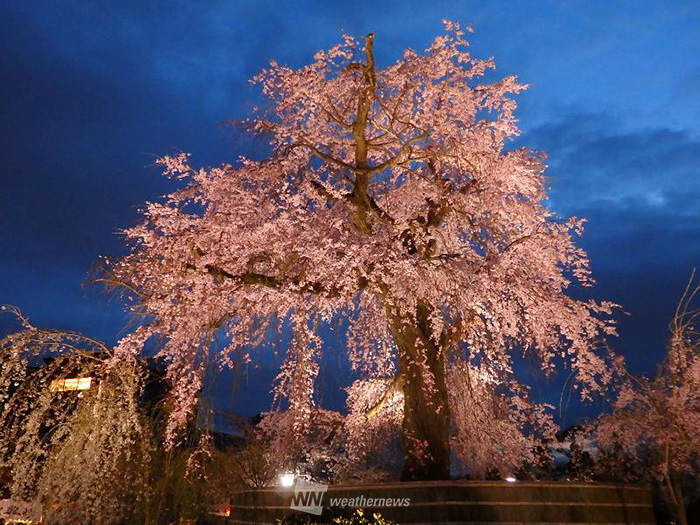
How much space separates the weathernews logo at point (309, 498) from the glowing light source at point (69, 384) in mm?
4097

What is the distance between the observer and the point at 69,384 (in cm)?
1070

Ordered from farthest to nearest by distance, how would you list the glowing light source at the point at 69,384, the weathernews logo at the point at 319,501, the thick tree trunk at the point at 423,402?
the thick tree trunk at the point at 423,402, the glowing light source at the point at 69,384, the weathernews logo at the point at 319,501

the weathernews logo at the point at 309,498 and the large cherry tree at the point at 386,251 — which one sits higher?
the large cherry tree at the point at 386,251

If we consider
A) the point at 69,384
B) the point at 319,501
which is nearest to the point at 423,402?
the point at 319,501

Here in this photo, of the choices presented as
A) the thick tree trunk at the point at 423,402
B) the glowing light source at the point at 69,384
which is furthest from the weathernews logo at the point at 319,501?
the glowing light source at the point at 69,384

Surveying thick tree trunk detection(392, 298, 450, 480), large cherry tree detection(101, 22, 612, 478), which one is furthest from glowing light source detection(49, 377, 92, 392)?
thick tree trunk detection(392, 298, 450, 480)

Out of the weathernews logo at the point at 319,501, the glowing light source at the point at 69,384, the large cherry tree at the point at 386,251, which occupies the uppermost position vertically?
the large cherry tree at the point at 386,251

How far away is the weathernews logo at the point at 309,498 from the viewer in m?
9.73

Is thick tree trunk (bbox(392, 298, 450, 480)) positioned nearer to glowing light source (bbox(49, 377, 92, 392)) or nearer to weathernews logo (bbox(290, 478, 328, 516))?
weathernews logo (bbox(290, 478, 328, 516))

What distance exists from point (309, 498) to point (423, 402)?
2.67 metres

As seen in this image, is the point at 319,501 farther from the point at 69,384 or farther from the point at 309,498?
the point at 69,384

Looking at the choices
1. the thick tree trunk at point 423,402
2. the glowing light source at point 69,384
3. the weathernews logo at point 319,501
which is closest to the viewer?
the weathernews logo at point 319,501

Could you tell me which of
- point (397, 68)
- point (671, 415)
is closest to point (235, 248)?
point (397, 68)

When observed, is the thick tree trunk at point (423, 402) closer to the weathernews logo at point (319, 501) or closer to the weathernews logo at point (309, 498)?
the weathernews logo at point (319, 501)
